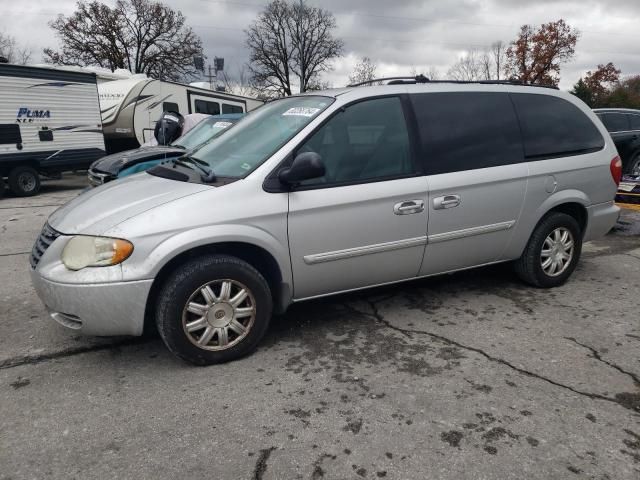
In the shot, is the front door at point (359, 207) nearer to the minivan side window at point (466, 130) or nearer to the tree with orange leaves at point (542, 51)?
the minivan side window at point (466, 130)

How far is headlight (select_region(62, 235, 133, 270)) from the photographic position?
2768 millimetres

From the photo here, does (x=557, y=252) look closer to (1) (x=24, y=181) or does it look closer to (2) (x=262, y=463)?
(2) (x=262, y=463)

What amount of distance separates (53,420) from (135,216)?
117 centimetres

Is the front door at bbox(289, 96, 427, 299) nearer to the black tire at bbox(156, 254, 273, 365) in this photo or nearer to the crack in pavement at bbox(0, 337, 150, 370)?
the black tire at bbox(156, 254, 273, 365)

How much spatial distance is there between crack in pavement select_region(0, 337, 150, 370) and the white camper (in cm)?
1027

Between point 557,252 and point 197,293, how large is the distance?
3.15 meters

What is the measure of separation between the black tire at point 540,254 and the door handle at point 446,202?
0.99 meters

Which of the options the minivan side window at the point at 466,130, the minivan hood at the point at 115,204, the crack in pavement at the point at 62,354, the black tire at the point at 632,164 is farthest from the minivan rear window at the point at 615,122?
the crack in pavement at the point at 62,354

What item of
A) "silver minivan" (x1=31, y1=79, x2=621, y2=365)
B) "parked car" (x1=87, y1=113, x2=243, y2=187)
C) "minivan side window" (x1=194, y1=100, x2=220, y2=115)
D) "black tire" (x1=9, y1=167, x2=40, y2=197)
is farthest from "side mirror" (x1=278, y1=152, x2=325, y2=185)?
"minivan side window" (x1=194, y1=100, x2=220, y2=115)

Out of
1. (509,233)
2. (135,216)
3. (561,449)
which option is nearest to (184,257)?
(135,216)

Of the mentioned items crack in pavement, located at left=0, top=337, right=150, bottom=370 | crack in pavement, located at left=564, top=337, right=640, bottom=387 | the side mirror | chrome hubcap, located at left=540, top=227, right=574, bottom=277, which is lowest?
crack in pavement, located at left=564, top=337, right=640, bottom=387

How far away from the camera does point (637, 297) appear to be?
13.8 ft

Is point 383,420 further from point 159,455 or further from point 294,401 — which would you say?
point 159,455

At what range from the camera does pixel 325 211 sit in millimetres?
3193
